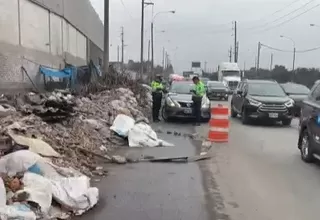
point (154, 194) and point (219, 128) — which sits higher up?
point (219, 128)

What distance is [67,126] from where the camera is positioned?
11625 mm

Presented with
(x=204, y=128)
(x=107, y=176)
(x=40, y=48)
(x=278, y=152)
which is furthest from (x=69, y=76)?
(x=107, y=176)

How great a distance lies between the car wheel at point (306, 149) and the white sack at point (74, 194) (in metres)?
5.35

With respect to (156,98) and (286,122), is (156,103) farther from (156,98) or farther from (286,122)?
(286,122)

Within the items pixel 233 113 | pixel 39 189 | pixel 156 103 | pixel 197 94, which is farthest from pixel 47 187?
pixel 233 113

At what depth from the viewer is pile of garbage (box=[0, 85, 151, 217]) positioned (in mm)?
5984

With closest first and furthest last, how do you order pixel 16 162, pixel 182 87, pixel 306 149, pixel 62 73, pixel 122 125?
pixel 16 162 → pixel 306 149 → pixel 122 125 → pixel 182 87 → pixel 62 73

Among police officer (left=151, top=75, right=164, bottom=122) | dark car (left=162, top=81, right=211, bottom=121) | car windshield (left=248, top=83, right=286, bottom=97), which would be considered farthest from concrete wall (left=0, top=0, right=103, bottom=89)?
car windshield (left=248, top=83, right=286, bottom=97)

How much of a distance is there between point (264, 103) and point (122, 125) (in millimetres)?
7255

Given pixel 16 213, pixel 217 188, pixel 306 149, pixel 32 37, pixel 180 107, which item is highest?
pixel 32 37

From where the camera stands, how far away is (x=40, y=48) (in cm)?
2020

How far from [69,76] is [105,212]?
1687cm

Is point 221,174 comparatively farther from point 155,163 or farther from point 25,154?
point 25,154

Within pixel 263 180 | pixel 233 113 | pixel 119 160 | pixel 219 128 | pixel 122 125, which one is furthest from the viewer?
pixel 233 113
